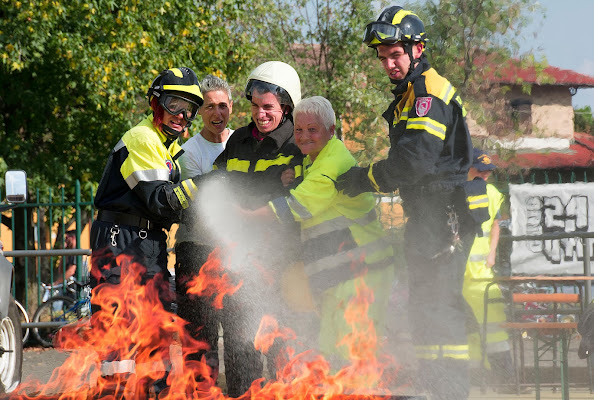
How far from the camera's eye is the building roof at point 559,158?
33.3ft

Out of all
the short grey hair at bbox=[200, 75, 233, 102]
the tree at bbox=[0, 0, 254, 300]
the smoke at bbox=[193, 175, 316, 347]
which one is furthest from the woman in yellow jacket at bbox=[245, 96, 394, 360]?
the tree at bbox=[0, 0, 254, 300]

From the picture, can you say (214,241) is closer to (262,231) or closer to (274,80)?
(262,231)

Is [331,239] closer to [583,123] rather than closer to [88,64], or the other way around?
[88,64]

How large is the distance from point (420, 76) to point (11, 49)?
9.10 metres

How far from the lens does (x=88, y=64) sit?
11.6m

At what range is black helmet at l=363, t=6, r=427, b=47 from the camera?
4297mm

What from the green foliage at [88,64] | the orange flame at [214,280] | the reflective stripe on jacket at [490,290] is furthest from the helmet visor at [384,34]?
the green foliage at [88,64]

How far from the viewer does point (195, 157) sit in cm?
526

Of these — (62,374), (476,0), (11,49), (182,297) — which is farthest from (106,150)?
(182,297)

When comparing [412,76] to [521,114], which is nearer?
[412,76]

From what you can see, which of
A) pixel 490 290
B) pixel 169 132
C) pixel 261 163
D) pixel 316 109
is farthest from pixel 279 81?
pixel 490 290

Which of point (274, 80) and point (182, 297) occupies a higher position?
point (274, 80)

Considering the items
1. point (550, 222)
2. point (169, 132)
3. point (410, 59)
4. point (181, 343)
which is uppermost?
point (410, 59)

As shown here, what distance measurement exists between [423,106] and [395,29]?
0.49 meters
